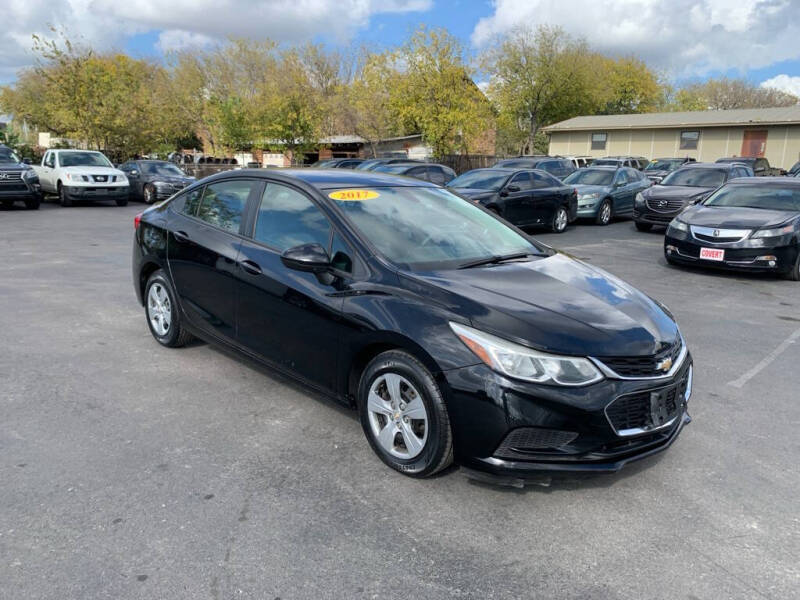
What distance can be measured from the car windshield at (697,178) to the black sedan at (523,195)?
246cm

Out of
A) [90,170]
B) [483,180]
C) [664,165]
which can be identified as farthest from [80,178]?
[664,165]

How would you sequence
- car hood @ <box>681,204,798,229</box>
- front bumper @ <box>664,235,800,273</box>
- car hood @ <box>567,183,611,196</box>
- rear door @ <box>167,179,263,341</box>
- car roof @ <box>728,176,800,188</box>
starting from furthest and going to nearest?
car hood @ <box>567,183,611,196</box>
car roof @ <box>728,176,800,188</box>
car hood @ <box>681,204,798,229</box>
front bumper @ <box>664,235,800,273</box>
rear door @ <box>167,179,263,341</box>

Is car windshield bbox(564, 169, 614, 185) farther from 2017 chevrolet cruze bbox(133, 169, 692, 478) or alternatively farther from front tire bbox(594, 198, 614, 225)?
2017 chevrolet cruze bbox(133, 169, 692, 478)

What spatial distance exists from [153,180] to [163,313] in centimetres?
1753

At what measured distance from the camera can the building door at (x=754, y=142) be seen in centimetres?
3684

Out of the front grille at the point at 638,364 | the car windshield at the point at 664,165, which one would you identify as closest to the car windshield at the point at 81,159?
the front grille at the point at 638,364

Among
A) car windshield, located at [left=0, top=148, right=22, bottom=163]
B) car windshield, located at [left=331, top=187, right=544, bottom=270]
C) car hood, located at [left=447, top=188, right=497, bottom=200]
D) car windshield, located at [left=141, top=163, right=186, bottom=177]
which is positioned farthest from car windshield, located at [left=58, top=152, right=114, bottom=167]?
car windshield, located at [left=331, top=187, right=544, bottom=270]

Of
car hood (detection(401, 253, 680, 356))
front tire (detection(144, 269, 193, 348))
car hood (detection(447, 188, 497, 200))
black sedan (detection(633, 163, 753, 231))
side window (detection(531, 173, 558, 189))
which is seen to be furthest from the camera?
black sedan (detection(633, 163, 753, 231))

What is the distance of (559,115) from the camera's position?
168 feet

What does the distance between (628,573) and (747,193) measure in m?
9.60

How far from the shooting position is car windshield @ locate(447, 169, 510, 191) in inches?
526

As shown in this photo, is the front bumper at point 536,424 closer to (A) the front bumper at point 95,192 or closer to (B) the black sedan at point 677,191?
(B) the black sedan at point 677,191

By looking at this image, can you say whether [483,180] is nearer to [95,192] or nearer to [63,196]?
[95,192]

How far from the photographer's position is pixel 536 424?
2.97m
